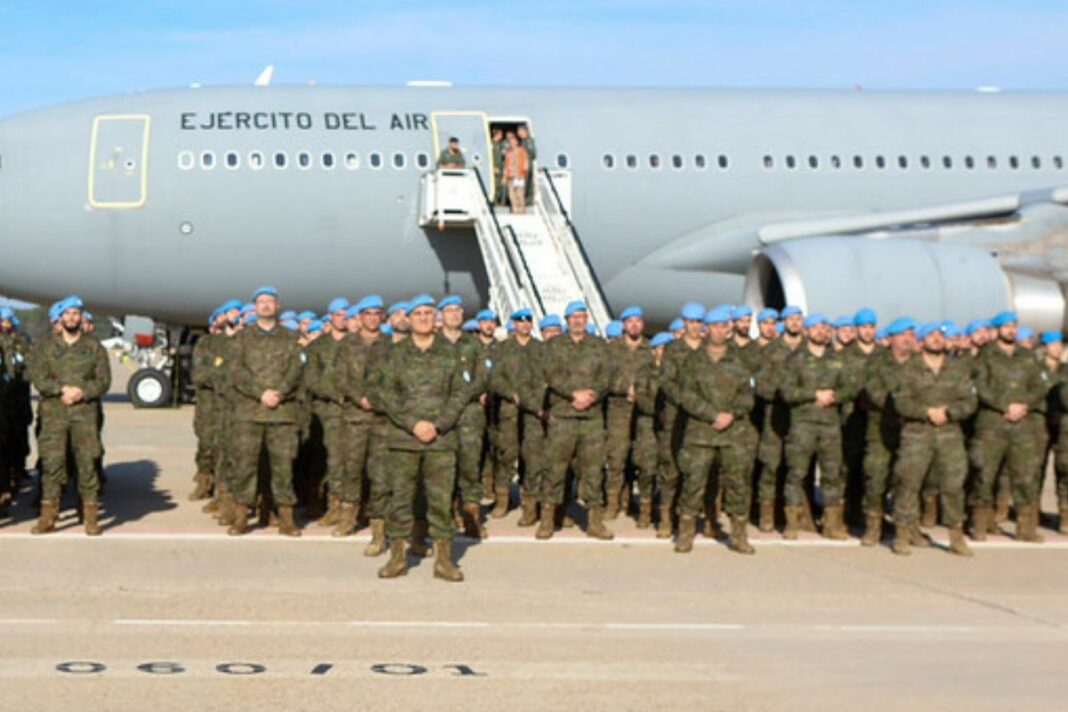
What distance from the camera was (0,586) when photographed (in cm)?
1023

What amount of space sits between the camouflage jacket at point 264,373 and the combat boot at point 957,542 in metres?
5.47

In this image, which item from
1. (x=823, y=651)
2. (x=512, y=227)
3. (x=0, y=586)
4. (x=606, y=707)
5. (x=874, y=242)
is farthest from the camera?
(x=512, y=227)

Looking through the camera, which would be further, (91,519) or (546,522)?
(546,522)

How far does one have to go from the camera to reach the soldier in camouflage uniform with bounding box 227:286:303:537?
12.8 m

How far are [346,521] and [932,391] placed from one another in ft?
16.3

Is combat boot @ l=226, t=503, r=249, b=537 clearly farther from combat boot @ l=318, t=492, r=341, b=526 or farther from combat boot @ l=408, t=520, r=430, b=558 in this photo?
combat boot @ l=408, t=520, r=430, b=558

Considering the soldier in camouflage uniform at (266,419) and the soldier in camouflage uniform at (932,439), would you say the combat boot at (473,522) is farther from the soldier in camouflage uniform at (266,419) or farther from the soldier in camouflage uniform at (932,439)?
the soldier in camouflage uniform at (932,439)

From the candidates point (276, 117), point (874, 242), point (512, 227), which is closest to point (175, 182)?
point (276, 117)

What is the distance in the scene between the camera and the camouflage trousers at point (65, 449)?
12.6 metres

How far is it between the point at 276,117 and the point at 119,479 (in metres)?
7.71

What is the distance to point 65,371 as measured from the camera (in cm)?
1264

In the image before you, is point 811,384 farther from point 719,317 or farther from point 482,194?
point 482,194

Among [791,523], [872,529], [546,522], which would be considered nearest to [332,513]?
[546,522]

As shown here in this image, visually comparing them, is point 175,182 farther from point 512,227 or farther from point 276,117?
point 512,227
